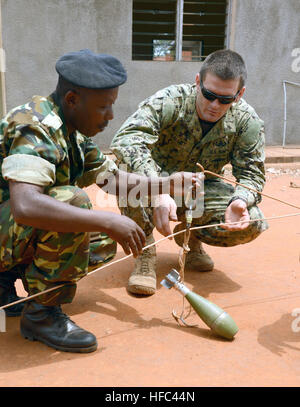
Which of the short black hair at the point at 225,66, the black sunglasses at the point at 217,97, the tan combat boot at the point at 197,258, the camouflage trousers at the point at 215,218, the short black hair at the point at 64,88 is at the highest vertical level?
the short black hair at the point at 225,66

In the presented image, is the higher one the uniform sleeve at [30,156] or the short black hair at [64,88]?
the short black hair at [64,88]

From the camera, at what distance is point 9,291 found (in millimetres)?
2697

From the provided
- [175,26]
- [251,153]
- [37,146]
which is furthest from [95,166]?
[175,26]

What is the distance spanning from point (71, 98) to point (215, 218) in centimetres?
159

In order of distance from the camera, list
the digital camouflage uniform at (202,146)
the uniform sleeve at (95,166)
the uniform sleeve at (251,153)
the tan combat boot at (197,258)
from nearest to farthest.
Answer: the uniform sleeve at (95,166)
the digital camouflage uniform at (202,146)
the uniform sleeve at (251,153)
the tan combat boot at (197,258)

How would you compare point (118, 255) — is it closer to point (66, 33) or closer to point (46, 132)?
point (46, 132)

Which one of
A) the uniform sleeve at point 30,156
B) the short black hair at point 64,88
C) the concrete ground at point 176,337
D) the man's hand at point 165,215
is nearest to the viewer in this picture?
the uniform sleeve at point 30,156

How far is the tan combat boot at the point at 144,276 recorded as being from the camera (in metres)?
3.04

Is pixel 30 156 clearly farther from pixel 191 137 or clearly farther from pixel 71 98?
pixel 191 137

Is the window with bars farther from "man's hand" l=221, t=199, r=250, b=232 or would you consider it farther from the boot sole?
the boot sole

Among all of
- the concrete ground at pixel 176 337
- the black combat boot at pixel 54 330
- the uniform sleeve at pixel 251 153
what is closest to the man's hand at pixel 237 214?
the uniform sleeve at pixel 251 153

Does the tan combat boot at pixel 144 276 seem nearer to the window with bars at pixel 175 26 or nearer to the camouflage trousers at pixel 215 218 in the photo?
the camouflage trousers at pixel 215 218

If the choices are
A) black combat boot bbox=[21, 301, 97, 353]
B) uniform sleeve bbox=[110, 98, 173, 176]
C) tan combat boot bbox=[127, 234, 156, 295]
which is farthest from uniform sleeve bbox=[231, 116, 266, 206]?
black combat boot bbox=[21, 301, 97, 353]

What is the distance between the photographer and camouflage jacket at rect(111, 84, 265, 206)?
10.6 feet
